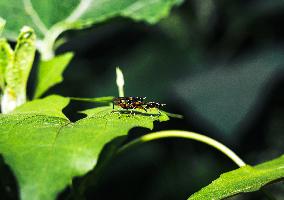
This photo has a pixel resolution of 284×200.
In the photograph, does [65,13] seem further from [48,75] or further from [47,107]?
[47,107]

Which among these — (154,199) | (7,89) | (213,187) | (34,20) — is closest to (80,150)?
(213,187)

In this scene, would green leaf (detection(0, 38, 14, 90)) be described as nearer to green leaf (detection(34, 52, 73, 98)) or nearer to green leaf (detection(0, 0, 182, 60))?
green leaf (detection(34, 52, 73, 98))

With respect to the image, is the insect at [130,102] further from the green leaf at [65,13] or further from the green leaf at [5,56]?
the green leaf at [65,13]

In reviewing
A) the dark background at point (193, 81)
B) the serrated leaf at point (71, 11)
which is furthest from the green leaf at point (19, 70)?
the dark background at point (193, 81)

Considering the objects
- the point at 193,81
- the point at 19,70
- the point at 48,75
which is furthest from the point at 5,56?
the point at 193,81

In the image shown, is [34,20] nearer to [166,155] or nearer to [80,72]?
[80,72]
